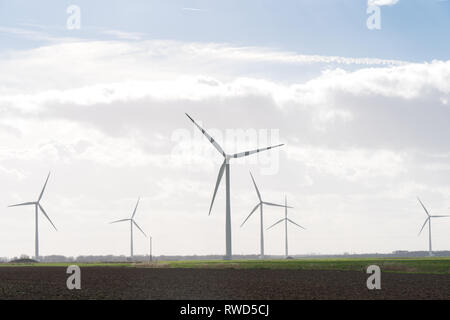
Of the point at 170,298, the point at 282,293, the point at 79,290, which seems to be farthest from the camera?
the point at 79,290

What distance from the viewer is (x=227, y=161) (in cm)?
11706

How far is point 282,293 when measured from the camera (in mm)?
49875

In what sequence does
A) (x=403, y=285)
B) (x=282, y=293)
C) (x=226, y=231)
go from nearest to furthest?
1. (x=282, y=293)
2. (x=403, y=285)
3. (x=226, y=231)

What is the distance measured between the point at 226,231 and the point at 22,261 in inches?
3627

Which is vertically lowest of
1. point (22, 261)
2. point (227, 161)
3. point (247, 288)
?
point (22, 261)

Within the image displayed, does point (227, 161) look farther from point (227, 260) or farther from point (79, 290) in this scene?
point (79, 290)
